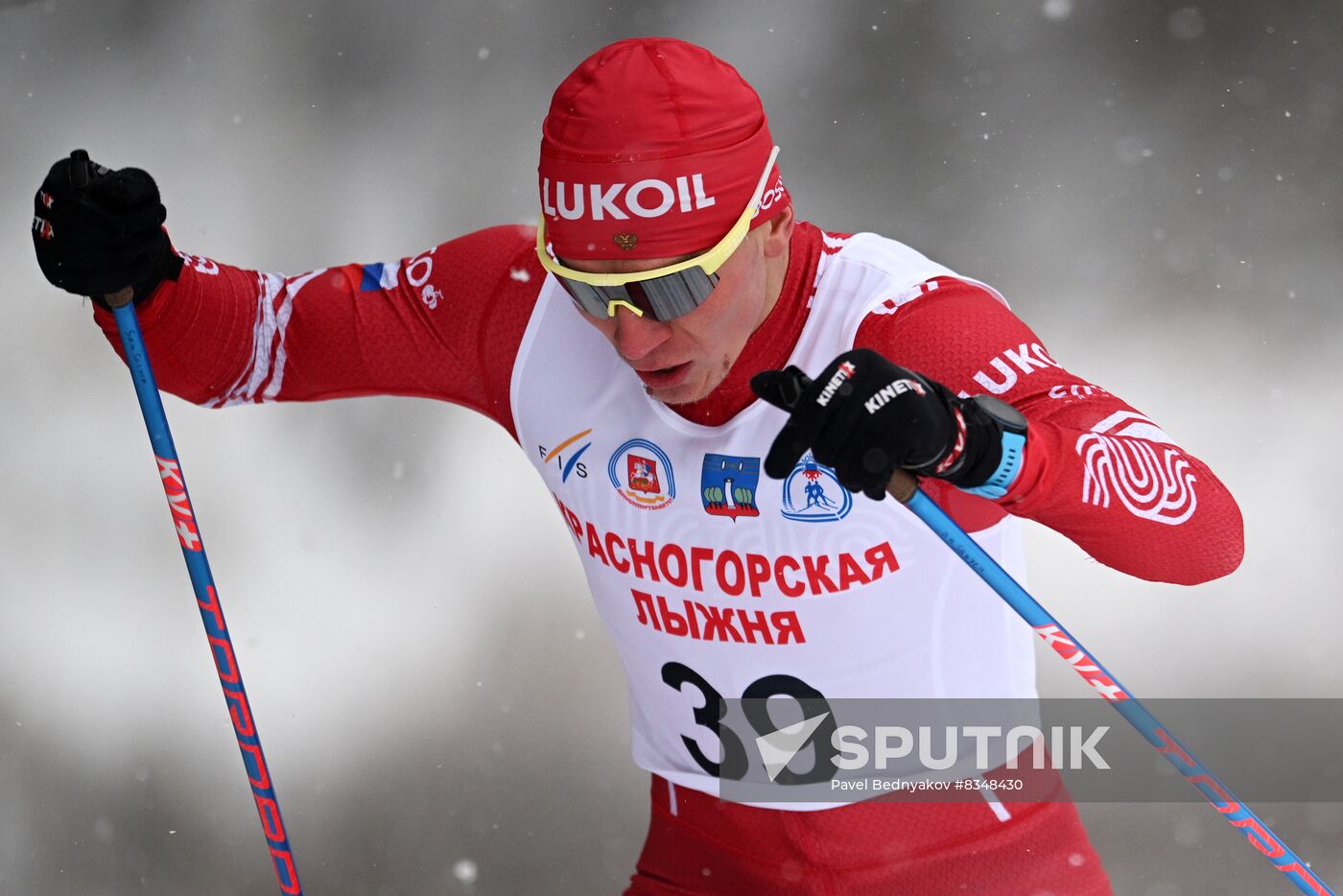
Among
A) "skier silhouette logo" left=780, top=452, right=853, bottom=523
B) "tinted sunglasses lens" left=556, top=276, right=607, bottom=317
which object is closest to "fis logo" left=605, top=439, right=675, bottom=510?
"skier silhouette logo" left=780, top=452, right=853, bottom=523

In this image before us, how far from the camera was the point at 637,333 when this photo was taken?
1.63 meters

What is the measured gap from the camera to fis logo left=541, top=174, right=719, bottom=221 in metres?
1.60

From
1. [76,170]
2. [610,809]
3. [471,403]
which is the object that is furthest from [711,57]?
[610,809]

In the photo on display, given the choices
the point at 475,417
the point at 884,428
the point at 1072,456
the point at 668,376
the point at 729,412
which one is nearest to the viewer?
the point at 884,428

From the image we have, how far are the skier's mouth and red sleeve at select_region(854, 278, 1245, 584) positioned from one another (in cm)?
21

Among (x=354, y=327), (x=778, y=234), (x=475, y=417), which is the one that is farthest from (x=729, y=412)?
(x=475, y=417)

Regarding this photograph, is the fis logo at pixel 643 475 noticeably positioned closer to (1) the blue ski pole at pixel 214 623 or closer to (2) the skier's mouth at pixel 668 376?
(2) the skier's mouth at pixel 668 376

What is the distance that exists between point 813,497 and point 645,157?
445 millimetres

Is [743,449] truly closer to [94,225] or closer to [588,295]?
[588,295]

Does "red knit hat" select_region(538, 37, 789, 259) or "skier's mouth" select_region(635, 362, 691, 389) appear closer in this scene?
"red knit hat" select_region(538, 37, 789, 259)

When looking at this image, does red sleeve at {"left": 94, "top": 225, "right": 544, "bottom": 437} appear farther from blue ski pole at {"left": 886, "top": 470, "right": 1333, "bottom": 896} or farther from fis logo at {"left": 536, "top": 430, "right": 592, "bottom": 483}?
blue ski pole at {"left": 886, "top": 470, "right": 1333, "bottom": 896}

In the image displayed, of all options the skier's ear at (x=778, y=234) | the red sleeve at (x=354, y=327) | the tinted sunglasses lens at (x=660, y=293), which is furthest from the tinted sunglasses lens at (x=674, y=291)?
the red sleeve at (x=354, y=327)

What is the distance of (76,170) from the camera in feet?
6.03

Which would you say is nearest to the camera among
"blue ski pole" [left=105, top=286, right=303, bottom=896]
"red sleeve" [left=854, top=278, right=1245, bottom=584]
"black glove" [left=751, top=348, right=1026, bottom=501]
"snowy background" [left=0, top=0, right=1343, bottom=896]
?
"black glove" [left=751, top=348, right=1026, bottom=501]
